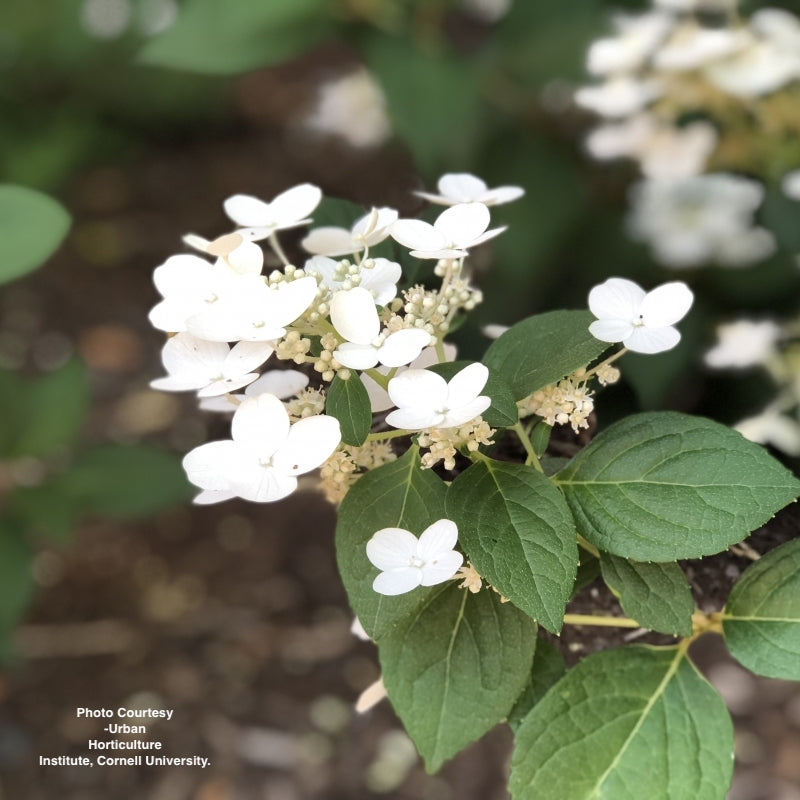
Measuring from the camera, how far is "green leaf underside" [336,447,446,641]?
18.4 inches

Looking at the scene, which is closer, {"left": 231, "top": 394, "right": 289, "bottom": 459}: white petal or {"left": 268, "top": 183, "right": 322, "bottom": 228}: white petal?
{"left": 231, "top": 394, "right": 289, "bottom": 459}: white petal

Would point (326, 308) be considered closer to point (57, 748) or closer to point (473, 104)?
point (473, 104)

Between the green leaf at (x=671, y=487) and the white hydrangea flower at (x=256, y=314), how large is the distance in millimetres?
185

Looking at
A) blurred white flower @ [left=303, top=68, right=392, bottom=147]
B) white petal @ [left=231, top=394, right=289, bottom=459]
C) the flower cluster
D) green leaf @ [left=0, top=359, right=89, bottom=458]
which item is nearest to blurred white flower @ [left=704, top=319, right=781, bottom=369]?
the flower cluster

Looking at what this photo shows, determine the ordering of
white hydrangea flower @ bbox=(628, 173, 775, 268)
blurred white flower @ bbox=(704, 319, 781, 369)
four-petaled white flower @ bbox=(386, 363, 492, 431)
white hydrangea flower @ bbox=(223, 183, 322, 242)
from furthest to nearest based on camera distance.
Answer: white hydrangea flower @ bbox=(628, 173, 775, 268)
blurred white flower @ bbox=(704, 319, 781, 369)
white hydrangea flower @ bbox=(223, 183, 322, 242)
four-petaled white flower @ bbox=(386, 363, 492, 431)

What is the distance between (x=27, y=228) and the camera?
71 centimetres

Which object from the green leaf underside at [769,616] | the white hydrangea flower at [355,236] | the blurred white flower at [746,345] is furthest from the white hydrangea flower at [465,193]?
the blurred white flower at [746,345]

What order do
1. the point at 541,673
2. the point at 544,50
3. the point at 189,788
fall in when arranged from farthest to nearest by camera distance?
the point at 189,788 < the point at 544,50 < the point at 541,673

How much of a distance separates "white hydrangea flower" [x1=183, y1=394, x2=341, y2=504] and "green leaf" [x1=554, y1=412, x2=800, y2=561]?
16 cm

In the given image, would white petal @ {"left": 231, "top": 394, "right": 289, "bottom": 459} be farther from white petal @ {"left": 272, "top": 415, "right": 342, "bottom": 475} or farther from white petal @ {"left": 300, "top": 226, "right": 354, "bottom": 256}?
white petal @ {"left": 300, "top": 226, "right": 354, "bottom": 256}

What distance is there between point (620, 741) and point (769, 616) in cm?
11

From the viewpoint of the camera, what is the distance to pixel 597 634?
0.65 meters

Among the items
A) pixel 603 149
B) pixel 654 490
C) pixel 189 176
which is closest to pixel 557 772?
pixel 654 490

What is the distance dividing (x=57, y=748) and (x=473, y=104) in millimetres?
1112
